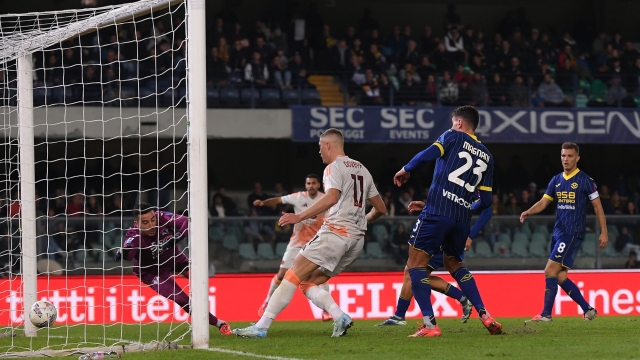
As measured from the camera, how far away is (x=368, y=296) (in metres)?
13.5

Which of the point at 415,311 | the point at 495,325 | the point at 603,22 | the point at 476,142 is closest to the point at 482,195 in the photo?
the point at 476,142

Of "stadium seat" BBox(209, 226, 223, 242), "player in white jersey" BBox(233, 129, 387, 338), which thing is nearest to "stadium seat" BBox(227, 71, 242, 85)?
"stadium seat" BBox(209, 226, 223, 242)

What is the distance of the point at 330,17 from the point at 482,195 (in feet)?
55.9

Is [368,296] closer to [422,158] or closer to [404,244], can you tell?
[404,244]

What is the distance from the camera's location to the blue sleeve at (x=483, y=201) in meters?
7.93

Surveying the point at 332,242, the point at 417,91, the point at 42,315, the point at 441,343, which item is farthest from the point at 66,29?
the point at 417,91

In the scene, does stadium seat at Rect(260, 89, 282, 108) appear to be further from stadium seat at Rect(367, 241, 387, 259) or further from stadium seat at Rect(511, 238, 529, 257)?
stadium seat at Rect(511, 238, 529, 257)

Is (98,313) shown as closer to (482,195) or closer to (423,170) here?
(482,195)

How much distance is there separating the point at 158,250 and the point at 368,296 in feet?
18.1

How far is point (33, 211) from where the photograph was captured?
952 cm

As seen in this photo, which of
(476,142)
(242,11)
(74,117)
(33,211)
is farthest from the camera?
(242,11)

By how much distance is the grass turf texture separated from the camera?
6.53 m

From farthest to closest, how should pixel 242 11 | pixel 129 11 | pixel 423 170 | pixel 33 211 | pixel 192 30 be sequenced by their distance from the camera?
pixel 242 11 → pixel 423 170 → pixel 33 211 → pixel 129 11 → pixel 192 30

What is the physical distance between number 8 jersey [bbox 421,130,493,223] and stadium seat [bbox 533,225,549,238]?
9.31 m
